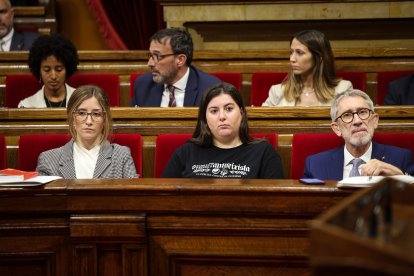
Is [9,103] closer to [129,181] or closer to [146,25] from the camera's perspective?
[146,25]

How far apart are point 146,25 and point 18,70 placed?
939 millimetres

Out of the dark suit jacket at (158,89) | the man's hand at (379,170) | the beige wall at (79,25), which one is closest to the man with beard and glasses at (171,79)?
the dark suit jacket at (158,89)

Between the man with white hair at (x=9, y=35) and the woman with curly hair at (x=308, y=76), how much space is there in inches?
44.6

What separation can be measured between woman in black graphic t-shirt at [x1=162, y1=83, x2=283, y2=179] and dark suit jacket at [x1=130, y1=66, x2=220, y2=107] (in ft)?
1.73

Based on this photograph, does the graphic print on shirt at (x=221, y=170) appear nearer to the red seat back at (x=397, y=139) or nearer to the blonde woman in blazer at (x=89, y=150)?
the blonde woman in blazer at (x=89, y=150)

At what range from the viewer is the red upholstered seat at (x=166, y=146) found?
1.80 m

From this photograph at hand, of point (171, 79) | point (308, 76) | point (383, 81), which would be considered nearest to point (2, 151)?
point (171, 79)

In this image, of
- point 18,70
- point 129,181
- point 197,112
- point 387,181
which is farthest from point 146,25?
point 387,181

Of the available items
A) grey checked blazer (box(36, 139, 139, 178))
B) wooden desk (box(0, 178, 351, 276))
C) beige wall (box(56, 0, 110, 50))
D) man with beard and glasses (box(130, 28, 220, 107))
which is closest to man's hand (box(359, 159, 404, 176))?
wooden desk (box(0, 178, 351, 276))

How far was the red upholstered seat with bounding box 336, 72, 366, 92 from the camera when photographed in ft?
7.81

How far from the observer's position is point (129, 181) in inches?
48.3

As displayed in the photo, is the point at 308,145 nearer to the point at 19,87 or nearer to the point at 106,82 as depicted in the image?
the point at 106,82

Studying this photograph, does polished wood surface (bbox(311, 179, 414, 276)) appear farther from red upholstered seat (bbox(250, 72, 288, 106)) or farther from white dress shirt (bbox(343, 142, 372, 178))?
red upholstered seat (bbox(250, 72, 288, 106))

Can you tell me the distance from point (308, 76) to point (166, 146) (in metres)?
0.67
